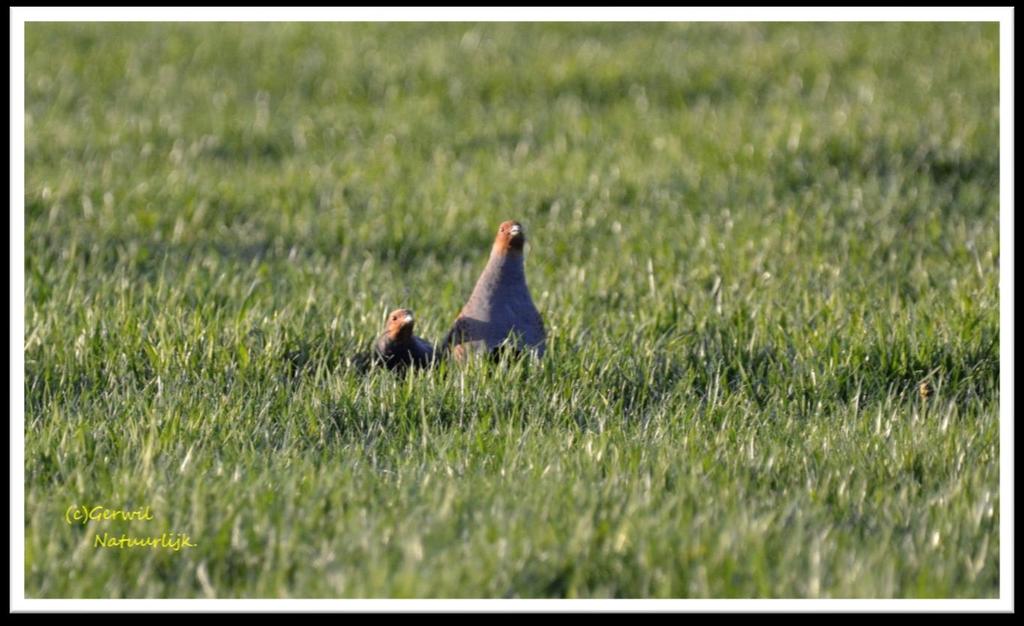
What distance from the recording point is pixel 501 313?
215 inches

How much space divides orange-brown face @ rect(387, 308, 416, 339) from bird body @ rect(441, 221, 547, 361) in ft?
0.74

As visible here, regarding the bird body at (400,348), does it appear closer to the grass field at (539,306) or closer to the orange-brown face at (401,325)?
the orange-brown face at (401,325)

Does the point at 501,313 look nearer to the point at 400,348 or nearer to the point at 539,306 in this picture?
the point at 400,348

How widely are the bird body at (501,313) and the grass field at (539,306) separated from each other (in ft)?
0.70

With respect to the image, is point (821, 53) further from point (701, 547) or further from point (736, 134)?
point (701, 547)

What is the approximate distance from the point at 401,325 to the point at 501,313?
0.42 metres

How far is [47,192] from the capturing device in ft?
26.9

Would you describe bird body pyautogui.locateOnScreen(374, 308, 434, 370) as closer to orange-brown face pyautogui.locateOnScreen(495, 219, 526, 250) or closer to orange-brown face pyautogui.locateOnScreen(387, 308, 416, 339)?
orange-brown face pyautogui.locateOnScreen(387, 308, 416, 339)

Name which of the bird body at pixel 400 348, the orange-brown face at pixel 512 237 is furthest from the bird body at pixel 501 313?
the bird body at pixel 400 348

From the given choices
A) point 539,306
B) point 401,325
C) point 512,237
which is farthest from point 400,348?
point 539,306

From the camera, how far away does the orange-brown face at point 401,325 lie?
17.5 ft

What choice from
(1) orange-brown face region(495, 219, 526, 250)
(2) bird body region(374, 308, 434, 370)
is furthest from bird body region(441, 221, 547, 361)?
(2) bird body region(374, 308, 434, 370)

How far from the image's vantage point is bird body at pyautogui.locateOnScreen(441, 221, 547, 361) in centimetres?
540

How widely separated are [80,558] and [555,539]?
137cm
